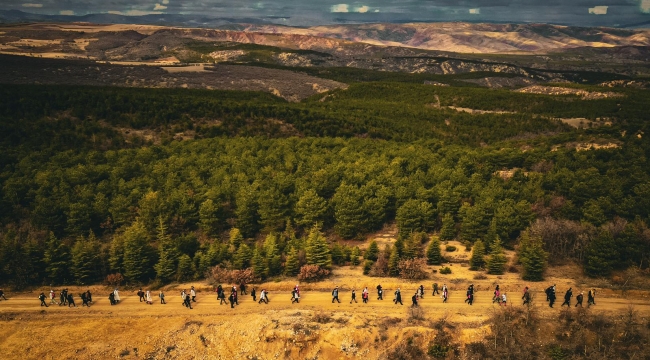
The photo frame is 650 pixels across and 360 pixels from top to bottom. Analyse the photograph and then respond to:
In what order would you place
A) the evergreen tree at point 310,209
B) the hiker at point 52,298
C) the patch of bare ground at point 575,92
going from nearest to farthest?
the hiker at point 52,298 → the evergreen tree at point 310,209 → the patch of bare ground at point 575,92

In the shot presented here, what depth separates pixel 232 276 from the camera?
38.2 metres

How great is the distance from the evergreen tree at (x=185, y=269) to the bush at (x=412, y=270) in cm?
1774

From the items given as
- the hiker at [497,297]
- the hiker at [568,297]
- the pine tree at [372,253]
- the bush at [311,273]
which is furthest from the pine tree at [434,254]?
the hiker at [568,297]

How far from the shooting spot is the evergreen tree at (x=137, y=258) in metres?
39.7

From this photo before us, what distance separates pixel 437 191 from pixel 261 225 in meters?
19.3

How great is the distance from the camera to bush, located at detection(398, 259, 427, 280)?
124ft

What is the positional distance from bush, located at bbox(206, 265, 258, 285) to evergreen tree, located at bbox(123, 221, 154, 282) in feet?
19.5

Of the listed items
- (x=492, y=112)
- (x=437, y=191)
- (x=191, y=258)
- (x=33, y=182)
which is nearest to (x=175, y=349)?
(x=191, y=258)

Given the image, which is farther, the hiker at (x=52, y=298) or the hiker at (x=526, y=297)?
the hiker at (x=52, y=298)

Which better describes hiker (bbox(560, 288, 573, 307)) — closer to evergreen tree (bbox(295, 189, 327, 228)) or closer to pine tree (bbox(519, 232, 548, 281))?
pine tree (bbox(519, 232, 548, 281))

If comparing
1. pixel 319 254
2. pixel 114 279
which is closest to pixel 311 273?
pixel 319 254

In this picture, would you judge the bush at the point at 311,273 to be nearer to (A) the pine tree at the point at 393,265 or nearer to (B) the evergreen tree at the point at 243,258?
(B) the evergreen tree at the point at 243,258

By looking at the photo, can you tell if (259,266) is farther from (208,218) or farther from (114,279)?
(114,279)

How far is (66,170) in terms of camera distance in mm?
56719
